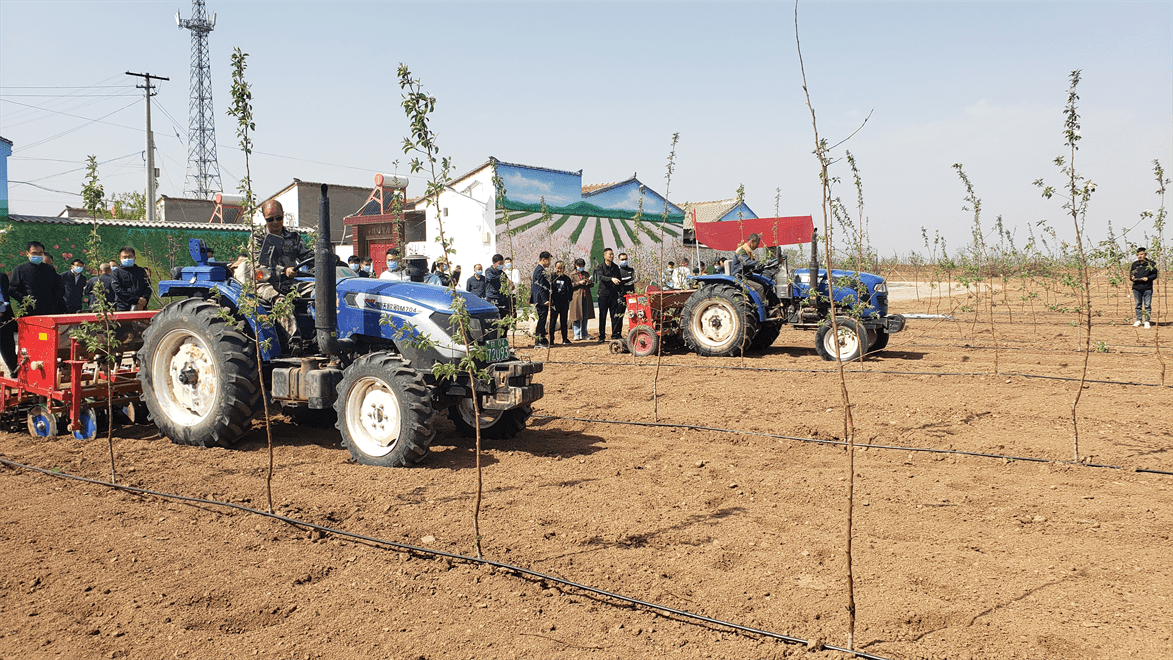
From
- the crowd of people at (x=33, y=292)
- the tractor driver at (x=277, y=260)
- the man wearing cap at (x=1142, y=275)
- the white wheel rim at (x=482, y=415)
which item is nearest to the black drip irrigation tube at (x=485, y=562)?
the tractor driver at (x=277, y=260)

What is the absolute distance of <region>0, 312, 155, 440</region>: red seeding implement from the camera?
20.2 feet

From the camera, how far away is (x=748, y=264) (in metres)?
10.7

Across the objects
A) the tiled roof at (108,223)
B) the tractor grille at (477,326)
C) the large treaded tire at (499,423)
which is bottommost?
the large treaded tire at (499,423)

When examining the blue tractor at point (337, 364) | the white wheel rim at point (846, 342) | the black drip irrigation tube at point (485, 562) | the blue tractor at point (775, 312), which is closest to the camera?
the black drip irrigation tube at point (485, 562)

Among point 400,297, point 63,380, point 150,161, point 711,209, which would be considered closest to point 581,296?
point 400,297

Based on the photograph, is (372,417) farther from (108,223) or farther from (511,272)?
(108,223)

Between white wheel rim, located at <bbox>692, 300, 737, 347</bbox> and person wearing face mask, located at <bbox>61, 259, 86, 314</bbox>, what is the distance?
7345 mm

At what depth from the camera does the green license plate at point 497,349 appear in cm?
556

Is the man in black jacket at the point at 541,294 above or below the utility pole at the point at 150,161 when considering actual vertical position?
below

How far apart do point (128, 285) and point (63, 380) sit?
3467 millimetres

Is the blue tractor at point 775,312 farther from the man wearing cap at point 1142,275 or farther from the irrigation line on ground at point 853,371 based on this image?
the man wearing cap at point 1142,275

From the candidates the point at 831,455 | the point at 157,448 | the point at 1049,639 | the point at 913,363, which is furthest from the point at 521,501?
the point at 913,363

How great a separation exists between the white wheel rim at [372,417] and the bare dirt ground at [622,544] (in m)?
0.19

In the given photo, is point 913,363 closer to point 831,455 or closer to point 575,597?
point 831,455
